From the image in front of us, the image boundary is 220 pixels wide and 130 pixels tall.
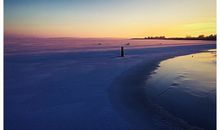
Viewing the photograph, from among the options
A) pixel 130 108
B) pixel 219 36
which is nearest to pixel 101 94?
pixel 130 108

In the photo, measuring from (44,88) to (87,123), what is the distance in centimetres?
251

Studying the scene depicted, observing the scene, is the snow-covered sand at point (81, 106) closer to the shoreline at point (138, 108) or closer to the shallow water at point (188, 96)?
the shoreline at point (138, 108)

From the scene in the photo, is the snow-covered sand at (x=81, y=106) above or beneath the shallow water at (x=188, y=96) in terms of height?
above

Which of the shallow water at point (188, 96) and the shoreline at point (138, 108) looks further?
the shallow water at point (188, 96)

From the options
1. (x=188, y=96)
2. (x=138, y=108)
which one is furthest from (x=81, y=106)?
(x=188, y=96)

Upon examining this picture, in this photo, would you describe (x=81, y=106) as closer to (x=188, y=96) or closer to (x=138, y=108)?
(x=138, y=108)

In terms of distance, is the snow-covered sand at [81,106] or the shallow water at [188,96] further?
the shallow water at [188,96]

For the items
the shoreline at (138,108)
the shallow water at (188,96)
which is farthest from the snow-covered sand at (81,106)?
the shallow water at (188,96)

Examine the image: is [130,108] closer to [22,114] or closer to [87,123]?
[87,123]

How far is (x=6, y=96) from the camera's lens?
16.4ft

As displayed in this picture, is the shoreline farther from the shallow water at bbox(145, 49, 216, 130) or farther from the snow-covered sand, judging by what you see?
the shallow water at bbox(145, 49, 216, 130)

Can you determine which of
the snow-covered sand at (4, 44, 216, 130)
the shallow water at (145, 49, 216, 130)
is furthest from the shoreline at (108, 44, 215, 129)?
the shallow water at (145, 49, 216, 130)

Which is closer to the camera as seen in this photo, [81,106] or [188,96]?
[81,106]

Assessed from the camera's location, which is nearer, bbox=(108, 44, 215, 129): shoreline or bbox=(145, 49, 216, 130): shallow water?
bbox=(108, 44, 215, 129): shoreline
